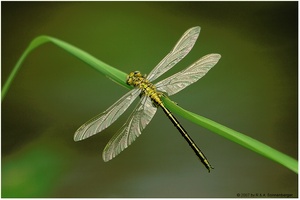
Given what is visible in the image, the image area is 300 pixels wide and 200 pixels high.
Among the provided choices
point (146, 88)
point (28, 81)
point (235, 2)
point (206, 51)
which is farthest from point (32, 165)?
point (235, 2)

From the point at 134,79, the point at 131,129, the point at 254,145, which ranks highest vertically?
the point at 134,79

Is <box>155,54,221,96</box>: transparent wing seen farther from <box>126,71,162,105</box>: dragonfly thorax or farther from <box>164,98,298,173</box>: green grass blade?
<box>164,98,298,173</box>: green grass blade

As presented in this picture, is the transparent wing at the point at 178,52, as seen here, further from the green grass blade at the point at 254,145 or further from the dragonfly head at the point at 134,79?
the green grass blade at the point at 254,145

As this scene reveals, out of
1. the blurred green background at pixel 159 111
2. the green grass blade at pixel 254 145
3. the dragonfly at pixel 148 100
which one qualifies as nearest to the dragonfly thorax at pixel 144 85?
the dragonfly at pixel 148 100

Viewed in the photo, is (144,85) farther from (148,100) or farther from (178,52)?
(178,52)

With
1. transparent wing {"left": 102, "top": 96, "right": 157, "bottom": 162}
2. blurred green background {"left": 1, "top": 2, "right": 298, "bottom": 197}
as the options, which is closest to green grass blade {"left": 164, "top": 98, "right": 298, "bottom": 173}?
transparent wing {"left": 102, "top": 96, "right": 157, "bottom": 162}

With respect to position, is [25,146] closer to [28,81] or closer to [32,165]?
[32,165]

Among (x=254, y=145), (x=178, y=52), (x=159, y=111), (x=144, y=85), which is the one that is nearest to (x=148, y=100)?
(x=144, y=85)
